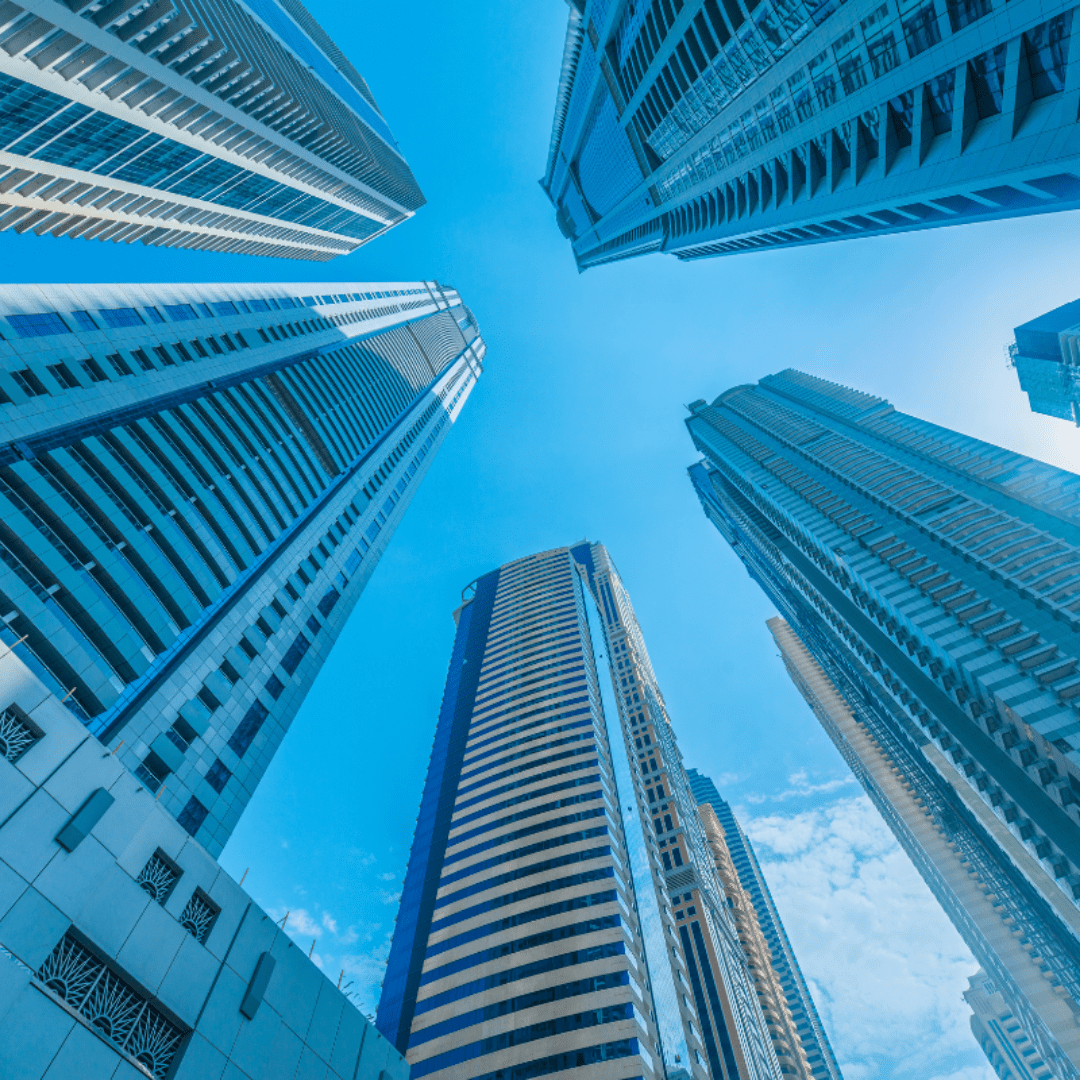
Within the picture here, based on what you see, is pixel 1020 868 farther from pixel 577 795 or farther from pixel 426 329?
pixel 426 329

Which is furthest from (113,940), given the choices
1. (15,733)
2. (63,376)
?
(63,376)

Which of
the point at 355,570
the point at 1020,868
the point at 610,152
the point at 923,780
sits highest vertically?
the point at 610,152

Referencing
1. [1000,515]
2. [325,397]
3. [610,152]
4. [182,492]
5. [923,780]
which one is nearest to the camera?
[182,492]

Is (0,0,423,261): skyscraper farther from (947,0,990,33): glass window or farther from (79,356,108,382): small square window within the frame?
(947,0,990,33): glass window

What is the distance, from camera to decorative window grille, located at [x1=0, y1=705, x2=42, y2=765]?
499 inches

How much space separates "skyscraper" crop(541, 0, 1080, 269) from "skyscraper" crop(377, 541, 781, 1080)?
218ft

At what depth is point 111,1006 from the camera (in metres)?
12.7

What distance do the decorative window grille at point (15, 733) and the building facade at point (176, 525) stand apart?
18744 millimetres

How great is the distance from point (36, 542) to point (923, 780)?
14397 centimetres

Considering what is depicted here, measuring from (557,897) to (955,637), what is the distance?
→ 1949 inches

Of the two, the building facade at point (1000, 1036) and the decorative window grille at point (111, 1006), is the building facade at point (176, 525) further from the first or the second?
the building facade at point (1000, 1036)

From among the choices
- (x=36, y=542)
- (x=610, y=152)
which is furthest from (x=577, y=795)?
(x=610, y=152)

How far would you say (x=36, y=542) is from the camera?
4047 centimetres

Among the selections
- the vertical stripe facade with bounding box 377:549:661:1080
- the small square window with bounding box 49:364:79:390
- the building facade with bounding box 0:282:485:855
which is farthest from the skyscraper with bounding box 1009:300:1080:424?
the small square window with bounding box 49:364:79:390
